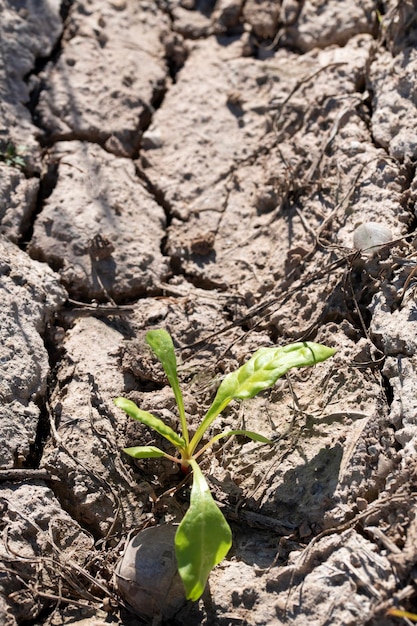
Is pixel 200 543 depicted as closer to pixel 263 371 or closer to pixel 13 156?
pixel 263 371

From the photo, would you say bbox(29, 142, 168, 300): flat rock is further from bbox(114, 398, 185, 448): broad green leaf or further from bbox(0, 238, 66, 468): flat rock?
bbox(114, 398, 185, 448): broad green leaf

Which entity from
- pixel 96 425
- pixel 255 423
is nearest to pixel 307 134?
pixel 255 423

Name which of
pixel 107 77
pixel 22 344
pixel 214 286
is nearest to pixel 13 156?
pixel 107 77

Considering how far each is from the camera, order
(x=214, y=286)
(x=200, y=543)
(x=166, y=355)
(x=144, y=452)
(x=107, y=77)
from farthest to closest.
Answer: (x=107, y=77), (x=214, y=286), (x=166, y=355), (x=144, y=452), (x=200, y=543)

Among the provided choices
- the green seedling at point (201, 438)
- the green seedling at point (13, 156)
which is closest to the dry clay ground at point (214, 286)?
the green seedling at point (13, 156)

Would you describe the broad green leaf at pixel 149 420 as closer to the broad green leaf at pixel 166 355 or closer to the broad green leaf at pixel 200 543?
the broad green leaf at pixel 166 355

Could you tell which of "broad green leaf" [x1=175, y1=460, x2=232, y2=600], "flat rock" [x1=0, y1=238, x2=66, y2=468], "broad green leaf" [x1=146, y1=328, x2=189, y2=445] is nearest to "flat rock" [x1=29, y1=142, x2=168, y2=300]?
"flat rock" [x1=0, y1=238, x2=66, y2=468]

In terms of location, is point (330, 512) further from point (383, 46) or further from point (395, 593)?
point (383, 46)
